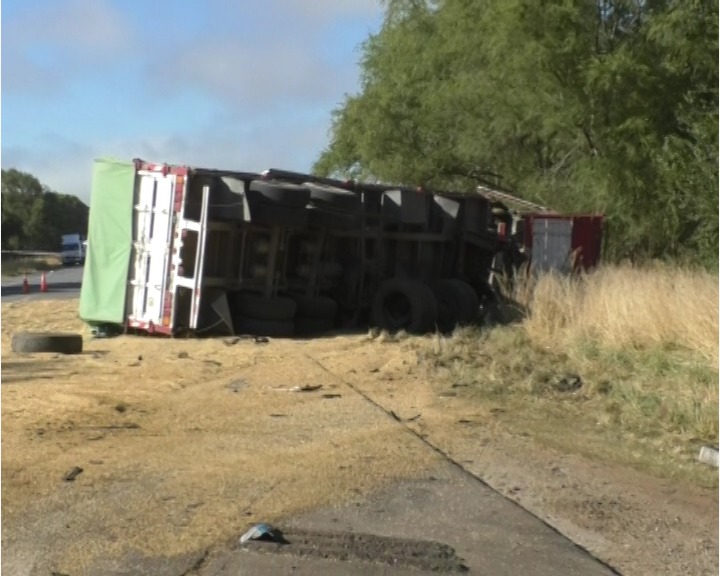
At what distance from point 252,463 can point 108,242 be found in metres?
9.72

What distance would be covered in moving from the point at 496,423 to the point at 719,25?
1329cm

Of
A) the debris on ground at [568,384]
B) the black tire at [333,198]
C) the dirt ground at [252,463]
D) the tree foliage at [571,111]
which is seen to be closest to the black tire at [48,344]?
the dirt ground at [252,463]

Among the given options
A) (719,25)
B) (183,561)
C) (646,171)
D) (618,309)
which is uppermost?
(719,25)

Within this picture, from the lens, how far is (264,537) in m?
5.99

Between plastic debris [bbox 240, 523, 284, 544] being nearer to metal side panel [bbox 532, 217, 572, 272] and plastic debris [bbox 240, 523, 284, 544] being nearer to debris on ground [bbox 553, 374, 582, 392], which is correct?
debris on ground [bbox 553, 374, 582, 392]

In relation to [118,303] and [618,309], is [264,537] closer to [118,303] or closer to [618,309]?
[618,309]

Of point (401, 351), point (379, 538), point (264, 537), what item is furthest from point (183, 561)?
point (401, 351)

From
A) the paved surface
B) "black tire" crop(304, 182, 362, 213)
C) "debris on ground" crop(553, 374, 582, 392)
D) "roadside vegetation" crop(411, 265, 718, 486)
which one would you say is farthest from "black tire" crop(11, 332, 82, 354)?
the paved surface

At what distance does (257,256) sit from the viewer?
16.2 metres

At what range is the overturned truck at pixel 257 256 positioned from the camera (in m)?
15.5

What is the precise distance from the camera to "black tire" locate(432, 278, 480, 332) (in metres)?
17.6

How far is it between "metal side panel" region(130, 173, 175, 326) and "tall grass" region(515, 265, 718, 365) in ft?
17.1

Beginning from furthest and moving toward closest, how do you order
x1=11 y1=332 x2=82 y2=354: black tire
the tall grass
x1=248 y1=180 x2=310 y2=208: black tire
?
x1=248 y1=180 x2=310 y2=208: black tire < x1=11 y1=332 x2=82 y2=354: black tire < the tall grass

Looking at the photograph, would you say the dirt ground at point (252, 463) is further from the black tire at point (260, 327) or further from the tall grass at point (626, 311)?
the black tire at point (260, 327)
